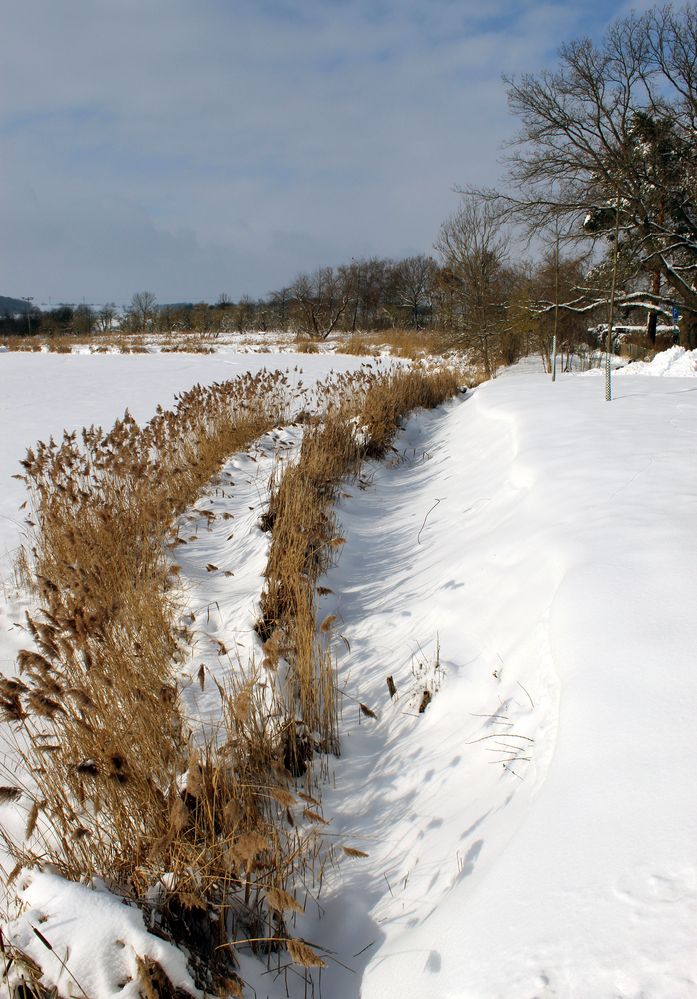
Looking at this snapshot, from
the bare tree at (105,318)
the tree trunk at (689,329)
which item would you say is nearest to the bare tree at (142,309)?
the bare tree at (105,318)

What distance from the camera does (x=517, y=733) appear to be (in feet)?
6.79

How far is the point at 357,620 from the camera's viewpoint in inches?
143

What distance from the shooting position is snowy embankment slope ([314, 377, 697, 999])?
117 cm

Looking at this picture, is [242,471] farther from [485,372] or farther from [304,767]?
[485,372]

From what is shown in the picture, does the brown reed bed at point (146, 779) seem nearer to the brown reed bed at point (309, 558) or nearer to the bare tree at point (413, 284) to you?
the brown reed bed at point (309, 558)

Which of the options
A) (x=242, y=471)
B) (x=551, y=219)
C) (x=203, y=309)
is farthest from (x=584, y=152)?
(x=203, y=309)

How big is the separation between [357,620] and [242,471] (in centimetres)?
364

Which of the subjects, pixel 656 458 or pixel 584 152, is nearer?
pixel 656 458

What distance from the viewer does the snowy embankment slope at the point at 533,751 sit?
117 cm

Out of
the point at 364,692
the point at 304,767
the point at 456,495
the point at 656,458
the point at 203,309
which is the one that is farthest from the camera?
the point at 203,309

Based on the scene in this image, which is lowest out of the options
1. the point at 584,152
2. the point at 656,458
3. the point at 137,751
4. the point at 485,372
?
the point at 137,751

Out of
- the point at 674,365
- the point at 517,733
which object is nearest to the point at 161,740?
the point at 517,733

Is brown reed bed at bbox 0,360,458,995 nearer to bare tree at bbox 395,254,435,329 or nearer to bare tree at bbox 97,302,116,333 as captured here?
bare tree at bbox 395,254,435,329

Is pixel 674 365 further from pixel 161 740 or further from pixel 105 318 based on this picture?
pixel 105 318
